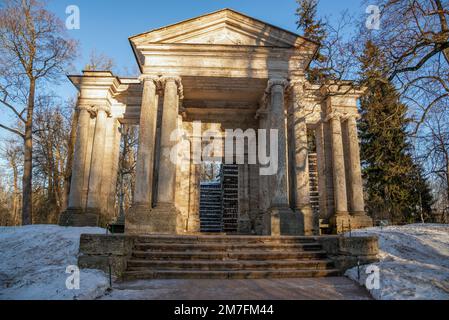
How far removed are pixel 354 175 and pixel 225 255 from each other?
951cm

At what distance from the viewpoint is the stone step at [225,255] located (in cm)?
693

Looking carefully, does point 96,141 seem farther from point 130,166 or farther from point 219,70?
point 130,166

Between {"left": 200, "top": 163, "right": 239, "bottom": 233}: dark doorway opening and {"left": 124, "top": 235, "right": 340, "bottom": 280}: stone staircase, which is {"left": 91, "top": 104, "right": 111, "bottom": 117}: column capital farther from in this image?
{"left": 124, "top": 235, "right": 340, "bottom": 280}: stone staircase

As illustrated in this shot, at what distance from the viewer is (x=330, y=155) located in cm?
1492

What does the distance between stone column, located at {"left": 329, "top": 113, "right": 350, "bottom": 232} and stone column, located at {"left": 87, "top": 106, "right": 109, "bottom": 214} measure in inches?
435

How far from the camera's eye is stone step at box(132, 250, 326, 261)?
6.93 meters

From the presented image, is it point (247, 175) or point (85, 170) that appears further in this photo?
point (247, 175)

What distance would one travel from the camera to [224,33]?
40.7 feet

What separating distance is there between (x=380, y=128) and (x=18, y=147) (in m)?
24.6

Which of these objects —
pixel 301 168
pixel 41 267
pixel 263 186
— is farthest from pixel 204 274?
pixel 263 186

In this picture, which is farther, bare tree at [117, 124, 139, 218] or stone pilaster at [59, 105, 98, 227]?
bare tree at [117, 124, 139, 218]

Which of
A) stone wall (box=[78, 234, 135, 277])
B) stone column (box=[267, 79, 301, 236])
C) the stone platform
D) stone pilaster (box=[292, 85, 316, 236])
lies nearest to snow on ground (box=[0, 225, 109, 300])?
stone wall (box=[78, 234, 135, 277])
